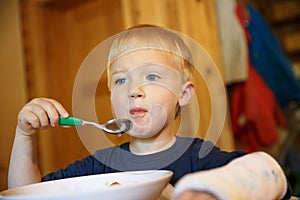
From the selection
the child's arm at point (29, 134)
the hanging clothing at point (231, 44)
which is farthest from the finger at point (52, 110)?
the hanging clothing at point (231, 44)

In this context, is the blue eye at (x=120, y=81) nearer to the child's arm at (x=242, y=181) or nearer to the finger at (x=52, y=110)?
the finger at (x=52, y=110)

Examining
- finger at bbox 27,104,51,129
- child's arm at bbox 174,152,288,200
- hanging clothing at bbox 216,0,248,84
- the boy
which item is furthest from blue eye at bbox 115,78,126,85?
hanging clothing at bbox 216,0,248,84

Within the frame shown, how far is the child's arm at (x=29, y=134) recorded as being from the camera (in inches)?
23.8

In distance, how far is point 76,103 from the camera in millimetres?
616

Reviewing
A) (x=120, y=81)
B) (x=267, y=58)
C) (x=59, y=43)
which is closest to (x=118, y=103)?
(x=120, y=81)

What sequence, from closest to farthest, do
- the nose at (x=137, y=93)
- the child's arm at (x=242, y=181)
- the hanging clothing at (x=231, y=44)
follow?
the child's arm at (x=242, y=181) < the nose at (x=137, y=93) < the hanging clothing at (x=231, y=44)

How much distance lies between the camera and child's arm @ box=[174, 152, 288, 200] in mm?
326

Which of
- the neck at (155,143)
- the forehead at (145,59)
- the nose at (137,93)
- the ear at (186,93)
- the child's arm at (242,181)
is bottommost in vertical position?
the neck at (155,143)

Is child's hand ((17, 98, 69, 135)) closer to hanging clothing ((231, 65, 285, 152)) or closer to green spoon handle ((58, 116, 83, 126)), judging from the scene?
green spoon handle ((58, 116, 83, 126))

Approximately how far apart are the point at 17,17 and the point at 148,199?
1.92 meters

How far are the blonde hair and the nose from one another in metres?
0.06

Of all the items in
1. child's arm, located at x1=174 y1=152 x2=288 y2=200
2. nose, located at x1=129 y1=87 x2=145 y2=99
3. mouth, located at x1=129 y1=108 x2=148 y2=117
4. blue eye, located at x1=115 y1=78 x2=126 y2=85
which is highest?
blue eye, located at x1=115 y1=78 x2=126 y2=85

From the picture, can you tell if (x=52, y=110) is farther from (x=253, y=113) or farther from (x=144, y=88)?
(x=253, y=113)

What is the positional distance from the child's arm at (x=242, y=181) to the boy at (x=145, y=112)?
0.43 feet
